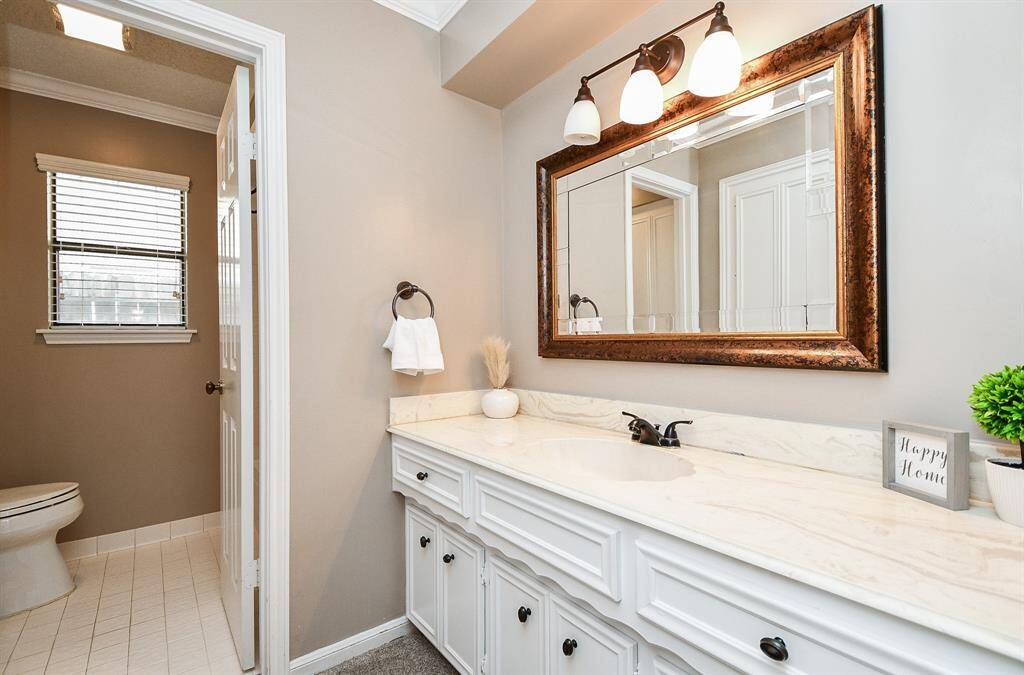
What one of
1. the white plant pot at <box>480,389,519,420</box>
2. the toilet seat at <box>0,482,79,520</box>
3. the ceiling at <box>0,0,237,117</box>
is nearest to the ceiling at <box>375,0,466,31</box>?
the ceiling at <box>0,0,237,117</box>

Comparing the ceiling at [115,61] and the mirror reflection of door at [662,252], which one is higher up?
the ceiling at [115,61]

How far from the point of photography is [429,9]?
1927mm

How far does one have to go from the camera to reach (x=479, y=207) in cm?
212

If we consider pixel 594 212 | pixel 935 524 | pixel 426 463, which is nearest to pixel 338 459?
pixel 426 463

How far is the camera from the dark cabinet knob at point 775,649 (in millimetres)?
700

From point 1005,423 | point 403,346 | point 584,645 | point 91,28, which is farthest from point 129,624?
point 1005,423

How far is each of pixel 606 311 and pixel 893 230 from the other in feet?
2.83

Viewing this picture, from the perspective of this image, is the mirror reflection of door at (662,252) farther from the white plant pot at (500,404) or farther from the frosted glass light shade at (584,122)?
the white plant pot at (500,404)

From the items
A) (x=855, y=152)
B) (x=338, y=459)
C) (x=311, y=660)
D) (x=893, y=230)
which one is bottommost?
(x=311, y=660)

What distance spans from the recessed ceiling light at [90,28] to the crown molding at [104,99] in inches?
20.4

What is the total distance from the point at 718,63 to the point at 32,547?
10.3 feet

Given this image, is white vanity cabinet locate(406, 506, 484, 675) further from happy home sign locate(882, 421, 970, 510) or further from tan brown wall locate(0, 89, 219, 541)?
tan brown wall locate(0, 89, 219, 541)

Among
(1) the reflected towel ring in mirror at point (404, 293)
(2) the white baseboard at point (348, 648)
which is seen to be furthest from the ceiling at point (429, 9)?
(2) the white baseboard at point (348, 648)

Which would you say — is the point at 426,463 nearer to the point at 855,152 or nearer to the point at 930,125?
the point at 855,152
